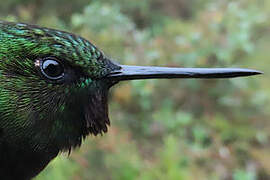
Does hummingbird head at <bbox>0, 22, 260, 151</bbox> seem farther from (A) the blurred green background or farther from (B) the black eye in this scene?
(A) the blurred green background

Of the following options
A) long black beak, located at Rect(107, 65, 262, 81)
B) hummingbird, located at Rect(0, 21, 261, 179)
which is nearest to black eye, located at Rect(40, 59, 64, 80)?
hummingbird, located at Rect(0, 21, 261, 179)

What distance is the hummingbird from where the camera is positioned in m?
1.23

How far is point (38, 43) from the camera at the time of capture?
127 centimetres

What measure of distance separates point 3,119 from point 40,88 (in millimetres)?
149

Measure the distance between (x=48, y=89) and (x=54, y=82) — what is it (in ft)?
0.10

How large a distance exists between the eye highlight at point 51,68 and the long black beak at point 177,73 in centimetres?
19

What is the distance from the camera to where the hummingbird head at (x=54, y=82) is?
1226 millimetres

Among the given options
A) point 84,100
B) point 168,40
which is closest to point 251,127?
point 168,40

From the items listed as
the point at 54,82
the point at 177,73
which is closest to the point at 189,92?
the point at 177,73

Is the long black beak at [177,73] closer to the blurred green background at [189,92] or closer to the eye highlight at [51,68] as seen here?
the eye highlight at [51,68]

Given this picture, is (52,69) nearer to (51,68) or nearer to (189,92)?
(51,68)

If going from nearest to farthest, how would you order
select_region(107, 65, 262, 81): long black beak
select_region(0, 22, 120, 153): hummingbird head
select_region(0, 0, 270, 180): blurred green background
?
1. select_region(0, 22, 120, 153): hummingbird head
2. select_region(107, 65, 262, 81): long black beak
3. select_region(0, 0, 270, 180): blurred green background

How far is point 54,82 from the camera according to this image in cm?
128

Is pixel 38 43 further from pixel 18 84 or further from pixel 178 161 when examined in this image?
pixel 178 161
